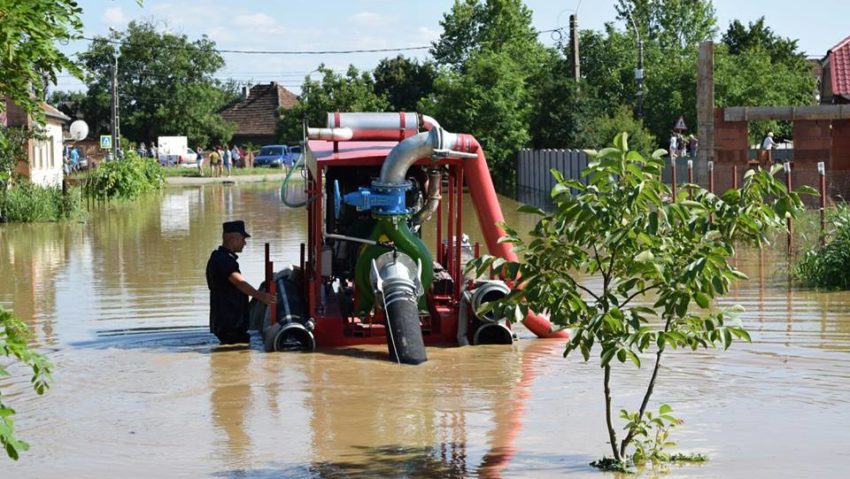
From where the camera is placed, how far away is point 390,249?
13.7 m

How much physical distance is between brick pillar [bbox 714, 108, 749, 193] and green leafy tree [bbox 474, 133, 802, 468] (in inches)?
905

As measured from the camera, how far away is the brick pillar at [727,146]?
31.2 meters

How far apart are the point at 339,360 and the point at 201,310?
14.6ft

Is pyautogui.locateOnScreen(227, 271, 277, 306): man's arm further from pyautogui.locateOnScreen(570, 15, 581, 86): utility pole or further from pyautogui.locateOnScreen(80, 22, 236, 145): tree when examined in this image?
pyautogui.locateOnScreen(80, 22, 236, 145): tree

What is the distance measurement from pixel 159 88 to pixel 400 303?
82.9 metres

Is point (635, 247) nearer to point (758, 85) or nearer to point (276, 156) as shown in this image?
point (758, 85)

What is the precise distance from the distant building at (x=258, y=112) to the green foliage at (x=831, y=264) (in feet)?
268

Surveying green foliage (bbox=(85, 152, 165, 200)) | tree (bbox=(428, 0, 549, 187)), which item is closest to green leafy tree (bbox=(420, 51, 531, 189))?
tree (bbox=(428, 0, 549, 187))

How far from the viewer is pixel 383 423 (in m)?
10.4

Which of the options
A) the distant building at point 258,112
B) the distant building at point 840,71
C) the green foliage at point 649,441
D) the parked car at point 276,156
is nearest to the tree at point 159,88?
the distant building at point 258,112

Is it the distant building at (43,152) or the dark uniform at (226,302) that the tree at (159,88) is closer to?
the distant building at (43,152)

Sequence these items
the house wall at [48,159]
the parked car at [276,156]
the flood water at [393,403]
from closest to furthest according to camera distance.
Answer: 1. the flood water at [393,403]
2. the house wall at [48,159]
3. the parked car at [276,156]

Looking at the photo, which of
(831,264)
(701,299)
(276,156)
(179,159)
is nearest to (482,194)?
(831,264)

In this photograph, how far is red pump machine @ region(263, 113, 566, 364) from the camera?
13422mm
